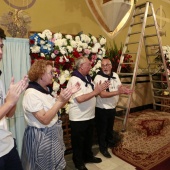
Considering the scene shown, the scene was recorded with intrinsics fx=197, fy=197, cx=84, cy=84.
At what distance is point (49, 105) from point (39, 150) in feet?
1.31

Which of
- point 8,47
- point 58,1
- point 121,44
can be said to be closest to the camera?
point 8,47

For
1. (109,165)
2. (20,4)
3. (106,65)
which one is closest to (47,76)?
(106,65)

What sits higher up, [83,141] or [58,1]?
[58,1]

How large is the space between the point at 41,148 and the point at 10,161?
38 cm

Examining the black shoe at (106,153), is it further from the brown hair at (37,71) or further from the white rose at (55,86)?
the brown hair at (37,71)

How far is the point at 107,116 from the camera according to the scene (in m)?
2.78

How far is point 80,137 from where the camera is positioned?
239 centimetres

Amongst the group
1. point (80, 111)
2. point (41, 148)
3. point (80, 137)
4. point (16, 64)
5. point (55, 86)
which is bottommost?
point (80, 137)

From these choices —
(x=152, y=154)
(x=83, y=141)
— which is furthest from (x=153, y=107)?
(x=83, y=141)

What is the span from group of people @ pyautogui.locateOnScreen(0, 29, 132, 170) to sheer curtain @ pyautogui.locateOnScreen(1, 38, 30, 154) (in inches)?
29.4

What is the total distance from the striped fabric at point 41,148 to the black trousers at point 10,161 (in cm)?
32

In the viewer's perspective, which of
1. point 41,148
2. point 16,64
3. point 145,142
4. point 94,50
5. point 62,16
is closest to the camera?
point 41,148

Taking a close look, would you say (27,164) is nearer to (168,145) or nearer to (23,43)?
(23,43)

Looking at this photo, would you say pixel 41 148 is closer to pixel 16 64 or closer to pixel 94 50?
pixel 16 64
